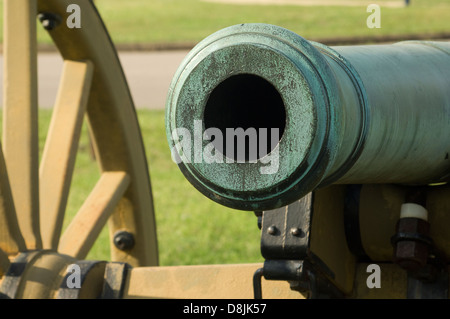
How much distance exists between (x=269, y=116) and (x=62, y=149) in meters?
1.83

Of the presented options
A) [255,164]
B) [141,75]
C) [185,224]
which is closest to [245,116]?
[255,164]

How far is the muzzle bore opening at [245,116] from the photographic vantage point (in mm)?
2139

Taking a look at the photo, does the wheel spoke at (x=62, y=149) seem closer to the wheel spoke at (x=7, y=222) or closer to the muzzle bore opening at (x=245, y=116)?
the wheel spoke at (x=7, y=222)

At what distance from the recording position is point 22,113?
3.63m

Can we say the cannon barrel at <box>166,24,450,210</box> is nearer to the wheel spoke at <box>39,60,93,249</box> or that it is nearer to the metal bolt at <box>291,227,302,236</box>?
the metal bolt at <box>291,227,302,236</box>

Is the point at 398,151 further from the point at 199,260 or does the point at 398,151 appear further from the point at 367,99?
the point at 199,260

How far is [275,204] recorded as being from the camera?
2.14 m

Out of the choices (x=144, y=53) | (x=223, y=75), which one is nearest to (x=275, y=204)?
(x=223, y=75)

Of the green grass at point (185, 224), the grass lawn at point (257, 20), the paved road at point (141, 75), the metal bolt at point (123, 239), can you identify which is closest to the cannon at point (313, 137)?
the metal bolt at point (123, 239)

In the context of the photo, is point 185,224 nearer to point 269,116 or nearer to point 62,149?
point 62,149

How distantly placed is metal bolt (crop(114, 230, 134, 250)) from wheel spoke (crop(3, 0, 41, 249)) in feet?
2.35

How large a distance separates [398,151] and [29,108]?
63.4 inches

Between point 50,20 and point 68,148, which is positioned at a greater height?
point 50,20
